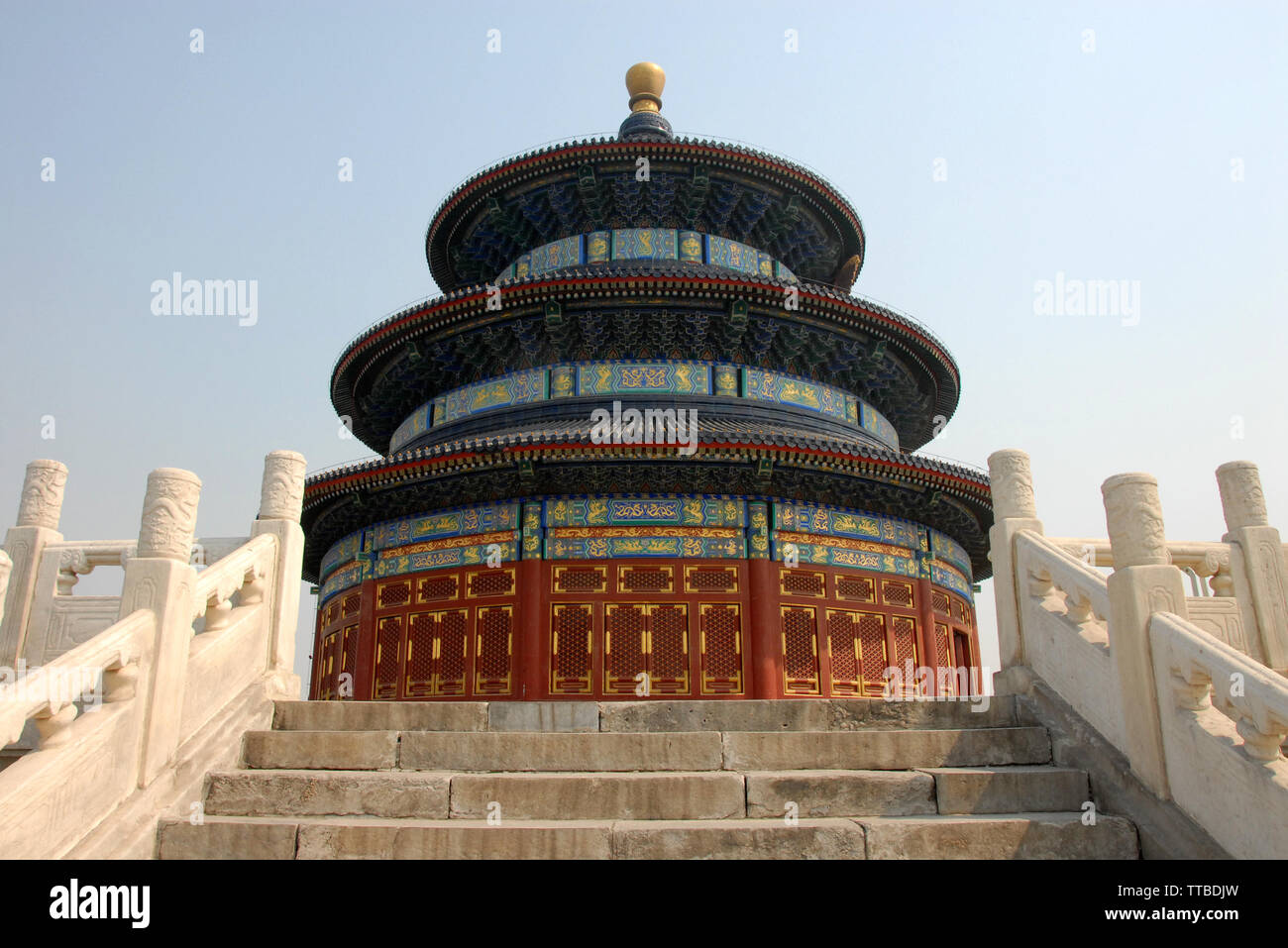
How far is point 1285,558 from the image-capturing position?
883 cm

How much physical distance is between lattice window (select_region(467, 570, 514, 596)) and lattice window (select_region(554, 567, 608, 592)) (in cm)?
77

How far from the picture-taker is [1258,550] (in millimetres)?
8828

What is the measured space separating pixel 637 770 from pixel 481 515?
379 inches

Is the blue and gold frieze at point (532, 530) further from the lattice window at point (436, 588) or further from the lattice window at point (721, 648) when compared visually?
the lattice window at point (721, 648)

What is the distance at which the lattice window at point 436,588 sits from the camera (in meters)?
15.9

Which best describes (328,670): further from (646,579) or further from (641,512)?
(641,512)

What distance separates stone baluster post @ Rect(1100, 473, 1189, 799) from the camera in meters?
6.31

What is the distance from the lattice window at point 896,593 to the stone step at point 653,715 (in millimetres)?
8699

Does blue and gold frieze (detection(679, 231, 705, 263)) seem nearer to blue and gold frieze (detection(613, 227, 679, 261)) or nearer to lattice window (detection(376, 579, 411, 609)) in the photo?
blue and gold frieze (detection(613, 227, 679, 261))

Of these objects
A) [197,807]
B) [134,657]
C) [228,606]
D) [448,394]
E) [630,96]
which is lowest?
[197,807]

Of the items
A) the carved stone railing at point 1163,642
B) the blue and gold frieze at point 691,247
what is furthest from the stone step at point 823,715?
the blue and gold frieze at point 691,247

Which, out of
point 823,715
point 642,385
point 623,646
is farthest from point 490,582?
point 823,715
